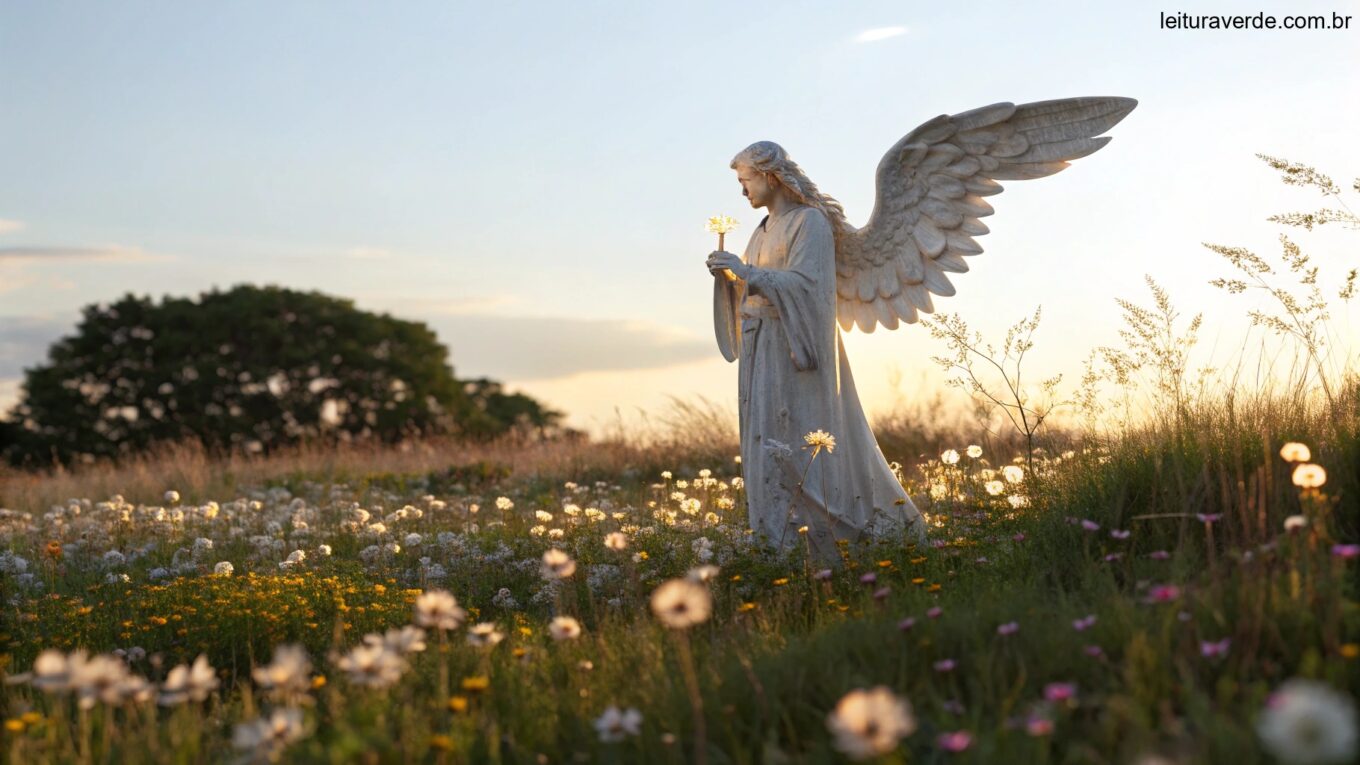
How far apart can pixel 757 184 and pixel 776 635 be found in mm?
3670

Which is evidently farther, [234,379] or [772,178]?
[234,379]

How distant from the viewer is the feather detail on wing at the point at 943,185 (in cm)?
807

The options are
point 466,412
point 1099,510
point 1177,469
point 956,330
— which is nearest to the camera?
point 1177,469

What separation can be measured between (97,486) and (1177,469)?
50.2ft

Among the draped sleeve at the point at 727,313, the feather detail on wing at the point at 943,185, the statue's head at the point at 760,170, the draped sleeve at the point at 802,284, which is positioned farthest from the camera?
the draped sleeve at the point at 727,313

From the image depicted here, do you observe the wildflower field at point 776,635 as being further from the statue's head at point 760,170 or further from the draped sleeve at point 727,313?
the statue's head at point 760,170

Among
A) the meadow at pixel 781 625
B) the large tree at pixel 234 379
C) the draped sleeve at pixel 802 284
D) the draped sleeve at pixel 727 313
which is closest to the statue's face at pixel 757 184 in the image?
the draped sleeve at pixel 802 284

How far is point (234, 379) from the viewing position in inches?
1286

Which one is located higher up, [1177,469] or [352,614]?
[1177,469]

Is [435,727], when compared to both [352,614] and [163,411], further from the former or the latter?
[163,411]

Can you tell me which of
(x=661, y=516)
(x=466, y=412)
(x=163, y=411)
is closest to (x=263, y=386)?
(x=163, y=411)

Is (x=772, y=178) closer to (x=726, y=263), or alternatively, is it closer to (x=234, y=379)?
(x=726, y=263)

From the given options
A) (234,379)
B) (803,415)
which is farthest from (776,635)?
(234,379)

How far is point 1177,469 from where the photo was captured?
5.82 metres
